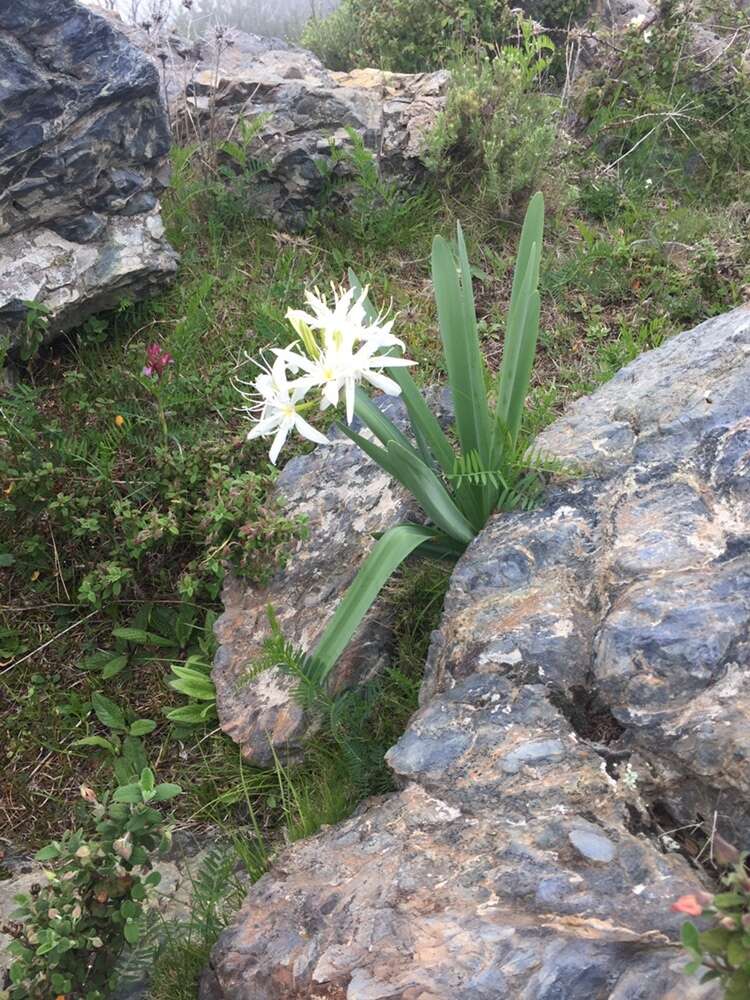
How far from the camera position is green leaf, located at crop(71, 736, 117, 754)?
102 inches

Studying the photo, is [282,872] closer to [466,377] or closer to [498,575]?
[498,575]

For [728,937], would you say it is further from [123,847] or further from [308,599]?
[308,599]

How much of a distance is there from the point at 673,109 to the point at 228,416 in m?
2.88

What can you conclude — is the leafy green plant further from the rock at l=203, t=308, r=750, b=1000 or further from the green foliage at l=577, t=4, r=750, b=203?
the green foliage at l=577, t=4, r=750, b=203

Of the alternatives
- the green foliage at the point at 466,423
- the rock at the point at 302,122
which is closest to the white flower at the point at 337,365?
the green foliage at the point at 466,423

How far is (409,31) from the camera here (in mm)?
5371

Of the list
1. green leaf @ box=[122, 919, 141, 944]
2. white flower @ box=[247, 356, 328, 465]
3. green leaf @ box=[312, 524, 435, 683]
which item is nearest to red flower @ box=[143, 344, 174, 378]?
white flower @ box=[247, 356, 328, 465]

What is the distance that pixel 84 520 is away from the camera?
9.19 ft

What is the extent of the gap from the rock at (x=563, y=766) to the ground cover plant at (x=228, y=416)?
1.00ft

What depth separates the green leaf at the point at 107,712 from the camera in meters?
2.65

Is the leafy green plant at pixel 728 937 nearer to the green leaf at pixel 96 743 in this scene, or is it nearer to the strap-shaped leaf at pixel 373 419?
the strap-shaped leaf at pixel 373 419

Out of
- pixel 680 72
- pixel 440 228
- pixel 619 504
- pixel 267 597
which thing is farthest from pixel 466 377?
pixel 680 72

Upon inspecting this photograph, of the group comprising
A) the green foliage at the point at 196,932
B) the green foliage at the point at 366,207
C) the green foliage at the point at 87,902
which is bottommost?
the green foliage at the point at 196,932

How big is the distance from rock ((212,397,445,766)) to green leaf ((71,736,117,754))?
353 mm
